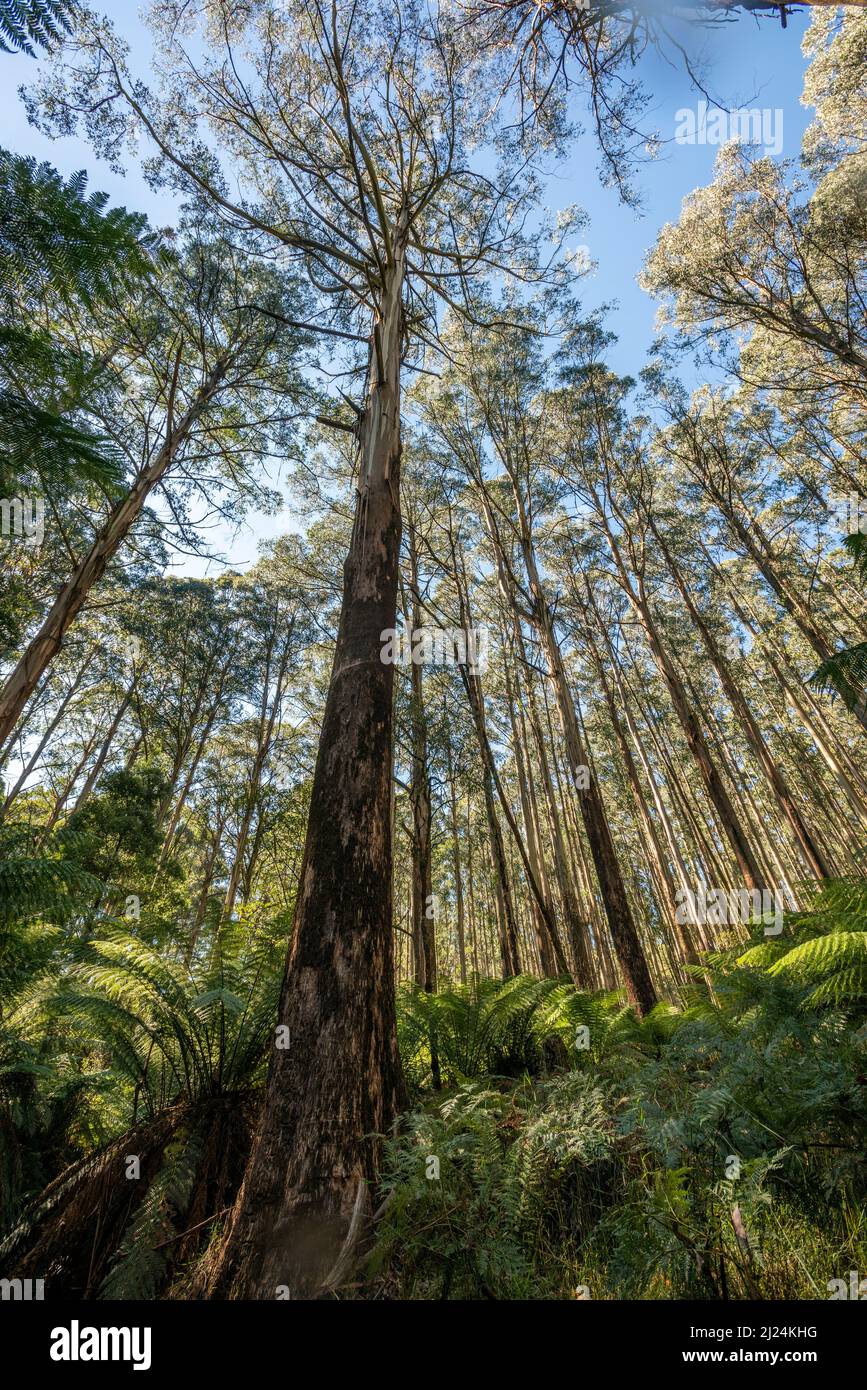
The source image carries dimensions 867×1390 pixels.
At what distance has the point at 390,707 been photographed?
9.48ft

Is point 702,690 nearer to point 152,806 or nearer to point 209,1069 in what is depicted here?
point 152,806

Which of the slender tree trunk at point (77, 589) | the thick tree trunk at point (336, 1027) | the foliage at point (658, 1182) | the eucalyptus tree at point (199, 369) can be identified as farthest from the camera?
the eucalyptus tree at point (199, 369)

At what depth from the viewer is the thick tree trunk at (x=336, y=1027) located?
1.57m

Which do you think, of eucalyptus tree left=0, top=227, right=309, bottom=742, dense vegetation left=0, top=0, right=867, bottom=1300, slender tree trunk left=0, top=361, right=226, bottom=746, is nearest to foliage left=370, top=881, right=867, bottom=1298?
dense vegetation left=0, top=0, right=867, bottom=1300

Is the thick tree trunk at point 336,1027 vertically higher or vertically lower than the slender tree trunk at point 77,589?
lower

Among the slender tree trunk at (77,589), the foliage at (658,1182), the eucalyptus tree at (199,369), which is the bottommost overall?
the foliage at (658,1182)

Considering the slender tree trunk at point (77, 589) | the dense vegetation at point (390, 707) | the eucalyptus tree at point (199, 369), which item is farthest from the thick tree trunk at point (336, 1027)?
the eucalyptus tree at point (199, 369)

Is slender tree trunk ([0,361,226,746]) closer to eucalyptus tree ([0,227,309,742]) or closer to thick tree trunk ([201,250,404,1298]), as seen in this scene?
eucalyptus tree ([0,227,309,742])

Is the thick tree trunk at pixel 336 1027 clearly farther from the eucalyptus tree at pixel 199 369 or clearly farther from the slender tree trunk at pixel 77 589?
the eucalyptus tree at pixel 199 369

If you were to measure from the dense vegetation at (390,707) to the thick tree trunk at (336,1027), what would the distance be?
0.05 ft

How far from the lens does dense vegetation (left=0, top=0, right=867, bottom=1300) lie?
1.66 metres

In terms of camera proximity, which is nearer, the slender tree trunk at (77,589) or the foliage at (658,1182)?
the foliage at (658,1182)

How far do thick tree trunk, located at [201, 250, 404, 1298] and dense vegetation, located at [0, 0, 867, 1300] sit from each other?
0.05ft

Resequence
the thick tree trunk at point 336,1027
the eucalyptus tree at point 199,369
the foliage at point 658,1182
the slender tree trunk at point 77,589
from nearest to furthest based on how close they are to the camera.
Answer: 1. the foliage at point 658,1182
2. the thick tree trunk at point 336,1027
3. the slender tree trunk at point 77,589
4. the eucalyptus tree at point 199,369
